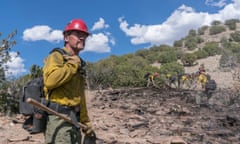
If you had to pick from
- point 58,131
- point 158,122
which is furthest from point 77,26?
point 158,122

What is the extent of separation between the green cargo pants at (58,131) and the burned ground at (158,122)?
374 centimetres

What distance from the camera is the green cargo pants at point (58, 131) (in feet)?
8.36

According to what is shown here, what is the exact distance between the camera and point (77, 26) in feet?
8.77

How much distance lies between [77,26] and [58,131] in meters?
0.86

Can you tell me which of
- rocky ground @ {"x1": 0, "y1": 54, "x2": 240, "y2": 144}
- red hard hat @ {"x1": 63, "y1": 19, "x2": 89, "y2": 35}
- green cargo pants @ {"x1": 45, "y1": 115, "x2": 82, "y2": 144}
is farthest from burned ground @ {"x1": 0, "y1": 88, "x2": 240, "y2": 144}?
red hard hat @ {"x1": 63, "y1": 19, "x2": 89, "y2": 35}

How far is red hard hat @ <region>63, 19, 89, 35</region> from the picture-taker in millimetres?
2670

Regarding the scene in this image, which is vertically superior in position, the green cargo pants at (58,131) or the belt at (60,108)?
the belt at (60,108)

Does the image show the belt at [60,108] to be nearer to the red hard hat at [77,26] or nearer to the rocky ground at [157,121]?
the red hard hat at [77,26]

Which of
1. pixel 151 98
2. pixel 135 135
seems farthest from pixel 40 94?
pixel 151 98

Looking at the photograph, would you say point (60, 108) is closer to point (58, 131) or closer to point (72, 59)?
point (58, 131)

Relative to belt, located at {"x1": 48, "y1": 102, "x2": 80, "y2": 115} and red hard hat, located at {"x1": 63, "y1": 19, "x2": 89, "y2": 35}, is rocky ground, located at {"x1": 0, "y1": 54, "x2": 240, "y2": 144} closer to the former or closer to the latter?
belt, located at {"x1": 48, "y1": 102, "x2": 80, "y2": 115}

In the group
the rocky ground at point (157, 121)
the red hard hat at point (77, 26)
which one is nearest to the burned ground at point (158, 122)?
the rocky ground at point (157, 121)

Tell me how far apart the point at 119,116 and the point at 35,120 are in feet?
21.5

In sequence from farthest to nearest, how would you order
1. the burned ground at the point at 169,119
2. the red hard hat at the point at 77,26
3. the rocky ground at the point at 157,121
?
the burned ground at the point at 169,119 → the rocky ground at the point at 157,121 → the red hard hat at the point at 77,26
